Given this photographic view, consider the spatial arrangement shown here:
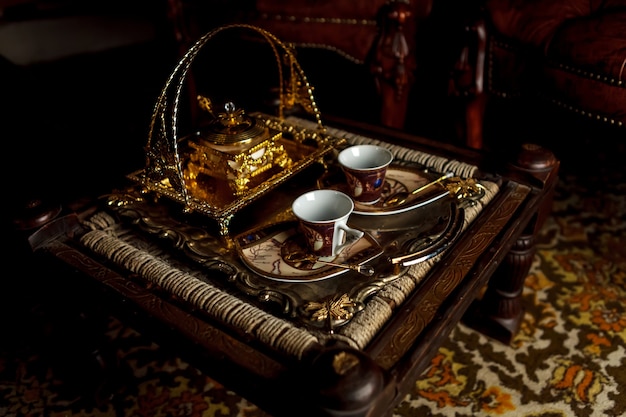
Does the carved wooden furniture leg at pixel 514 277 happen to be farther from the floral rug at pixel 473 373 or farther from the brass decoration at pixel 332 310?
the brass decoration at pixel 332 310

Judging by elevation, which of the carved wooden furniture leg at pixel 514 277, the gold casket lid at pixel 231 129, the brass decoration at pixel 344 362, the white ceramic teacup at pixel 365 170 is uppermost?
the gold casket lid at pixel 231 129

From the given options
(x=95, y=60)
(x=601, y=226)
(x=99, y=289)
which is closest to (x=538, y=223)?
(x=601, y=226)

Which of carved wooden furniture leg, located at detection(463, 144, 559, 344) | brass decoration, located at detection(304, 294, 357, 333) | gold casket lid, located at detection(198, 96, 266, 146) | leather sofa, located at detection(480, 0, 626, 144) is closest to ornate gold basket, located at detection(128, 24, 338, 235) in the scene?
gold casket lid, located at detection(198, 96, 266, 146)

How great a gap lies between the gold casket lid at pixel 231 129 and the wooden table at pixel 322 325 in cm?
9

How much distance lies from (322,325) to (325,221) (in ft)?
0.37

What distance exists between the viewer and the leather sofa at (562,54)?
41.3 inches

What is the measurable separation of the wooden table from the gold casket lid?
0.09 meters

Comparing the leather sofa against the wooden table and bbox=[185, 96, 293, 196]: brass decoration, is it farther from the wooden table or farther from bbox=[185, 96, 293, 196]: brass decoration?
bbox=[185, 96, 293, 196]: brass decoration

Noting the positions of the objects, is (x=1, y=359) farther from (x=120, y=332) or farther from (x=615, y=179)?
(x=615, y=179)

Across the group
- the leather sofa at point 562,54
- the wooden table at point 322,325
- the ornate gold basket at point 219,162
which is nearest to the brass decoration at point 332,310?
the wooden table at point 322,325

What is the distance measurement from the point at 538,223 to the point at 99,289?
0.59 m

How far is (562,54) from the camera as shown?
1109 millimetres

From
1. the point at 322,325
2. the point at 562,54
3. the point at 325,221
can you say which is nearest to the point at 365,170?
the point at 325,221

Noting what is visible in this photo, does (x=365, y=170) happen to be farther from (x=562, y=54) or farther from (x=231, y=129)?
(x=562, y=54)
